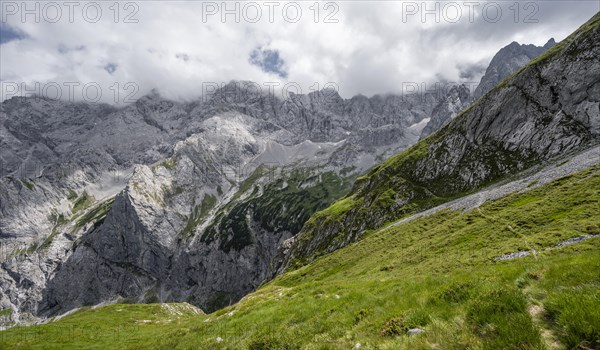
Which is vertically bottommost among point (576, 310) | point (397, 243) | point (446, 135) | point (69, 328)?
point (69, 328)

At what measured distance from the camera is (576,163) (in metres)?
66.3

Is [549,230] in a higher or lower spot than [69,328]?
higher

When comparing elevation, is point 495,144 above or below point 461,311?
above

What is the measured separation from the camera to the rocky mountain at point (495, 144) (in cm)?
9544

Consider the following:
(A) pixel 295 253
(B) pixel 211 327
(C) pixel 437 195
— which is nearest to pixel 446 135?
(C) pixel 437 195

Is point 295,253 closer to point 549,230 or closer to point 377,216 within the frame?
point 377,216

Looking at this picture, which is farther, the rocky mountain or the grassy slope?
the rocky mountain

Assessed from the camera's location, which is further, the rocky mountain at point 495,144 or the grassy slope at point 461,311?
the rocky mountain at point 495,144

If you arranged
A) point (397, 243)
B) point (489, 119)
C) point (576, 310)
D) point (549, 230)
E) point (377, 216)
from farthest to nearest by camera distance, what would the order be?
point (489, 119), point (377, 216), point (397, 243), point (549, 230), point (576, 310)

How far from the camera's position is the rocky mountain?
95438 millimetres

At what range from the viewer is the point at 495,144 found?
11325cm

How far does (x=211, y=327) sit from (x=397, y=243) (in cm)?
4693

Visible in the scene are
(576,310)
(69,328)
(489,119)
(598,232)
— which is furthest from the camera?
(489,119)

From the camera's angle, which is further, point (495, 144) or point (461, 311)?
point (495, 144)
